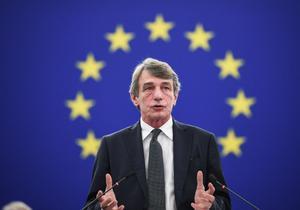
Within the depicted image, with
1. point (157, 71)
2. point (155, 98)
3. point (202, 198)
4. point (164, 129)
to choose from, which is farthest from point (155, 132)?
point (202, 198)

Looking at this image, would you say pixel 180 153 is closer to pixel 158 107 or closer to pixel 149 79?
pixel 158 107

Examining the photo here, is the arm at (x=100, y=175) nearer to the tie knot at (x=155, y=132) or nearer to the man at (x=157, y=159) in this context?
the man at (x=157, y=159)

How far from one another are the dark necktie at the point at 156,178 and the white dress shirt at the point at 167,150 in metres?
0.03

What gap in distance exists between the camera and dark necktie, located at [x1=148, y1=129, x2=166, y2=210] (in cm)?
213

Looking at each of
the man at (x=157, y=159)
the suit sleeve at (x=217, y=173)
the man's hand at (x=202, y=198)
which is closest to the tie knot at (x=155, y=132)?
the man at (x=157, y=159)

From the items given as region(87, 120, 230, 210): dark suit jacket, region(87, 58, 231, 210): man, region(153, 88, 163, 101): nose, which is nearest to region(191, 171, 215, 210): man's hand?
region(87, 58, 231, 210): man

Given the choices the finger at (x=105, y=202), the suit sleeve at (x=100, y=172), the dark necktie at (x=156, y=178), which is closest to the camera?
the finger at (x=105, y=202)

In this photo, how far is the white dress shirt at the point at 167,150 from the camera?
2158 millimetres

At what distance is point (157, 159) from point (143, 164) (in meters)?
0.07

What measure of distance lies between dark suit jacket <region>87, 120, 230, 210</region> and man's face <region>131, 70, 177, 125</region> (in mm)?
78

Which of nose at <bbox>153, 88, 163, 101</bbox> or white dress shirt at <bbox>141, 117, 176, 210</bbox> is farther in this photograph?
nose at <bbox>153, 88, 163, 101</bbox>

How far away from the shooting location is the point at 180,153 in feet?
7.38

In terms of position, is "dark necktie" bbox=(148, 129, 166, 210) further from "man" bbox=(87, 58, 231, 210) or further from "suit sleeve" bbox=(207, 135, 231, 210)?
"suit sleeve" bbox=(207, 135, 231, 210)

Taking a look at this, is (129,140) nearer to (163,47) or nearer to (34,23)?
(163,47)
